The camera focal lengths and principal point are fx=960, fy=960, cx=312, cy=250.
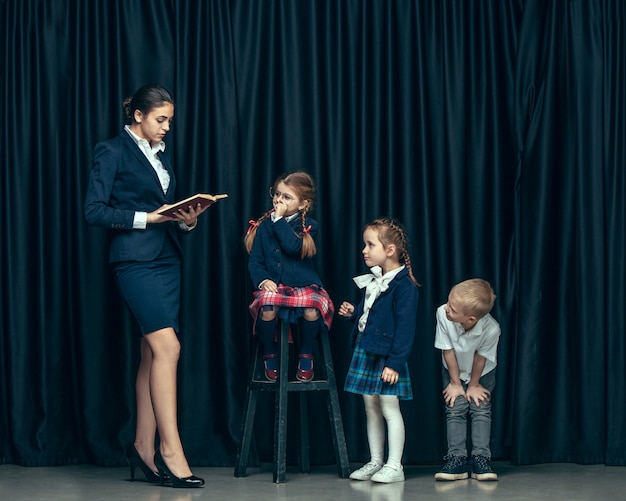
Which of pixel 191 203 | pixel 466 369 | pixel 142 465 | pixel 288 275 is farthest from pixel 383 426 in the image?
pixel 191 203

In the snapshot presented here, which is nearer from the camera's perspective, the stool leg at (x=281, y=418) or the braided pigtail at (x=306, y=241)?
the stool leg at (x=281, y=418)

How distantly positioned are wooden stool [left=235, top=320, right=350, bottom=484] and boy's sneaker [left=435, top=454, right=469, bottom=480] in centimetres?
37

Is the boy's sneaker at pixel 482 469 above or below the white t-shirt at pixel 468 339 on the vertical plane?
below

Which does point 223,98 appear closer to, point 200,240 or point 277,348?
point 200,240

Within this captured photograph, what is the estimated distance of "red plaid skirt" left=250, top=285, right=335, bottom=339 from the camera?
3.67 meters

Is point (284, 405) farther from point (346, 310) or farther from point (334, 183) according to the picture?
point (334, 183)

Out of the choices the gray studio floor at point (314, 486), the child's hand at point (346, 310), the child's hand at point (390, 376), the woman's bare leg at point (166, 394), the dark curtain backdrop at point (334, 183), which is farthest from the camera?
the dark curtain backdrop at point (334, 183)

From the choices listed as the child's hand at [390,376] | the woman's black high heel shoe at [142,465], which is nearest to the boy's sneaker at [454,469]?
the child's hand at [390,376]

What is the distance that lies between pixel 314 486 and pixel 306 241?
928 mm

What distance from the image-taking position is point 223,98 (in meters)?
4.18

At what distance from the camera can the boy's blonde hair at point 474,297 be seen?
12.2 feet

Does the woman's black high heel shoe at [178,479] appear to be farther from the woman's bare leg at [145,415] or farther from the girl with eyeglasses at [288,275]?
the girl with eyeglasses at [288,275]

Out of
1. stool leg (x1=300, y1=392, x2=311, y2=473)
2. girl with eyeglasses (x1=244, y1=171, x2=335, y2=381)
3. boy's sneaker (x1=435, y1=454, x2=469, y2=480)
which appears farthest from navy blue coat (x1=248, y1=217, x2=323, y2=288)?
boy's sneaker (x1=435, y1=454, x2=469, y2=480)

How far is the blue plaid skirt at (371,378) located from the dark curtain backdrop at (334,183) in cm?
41
